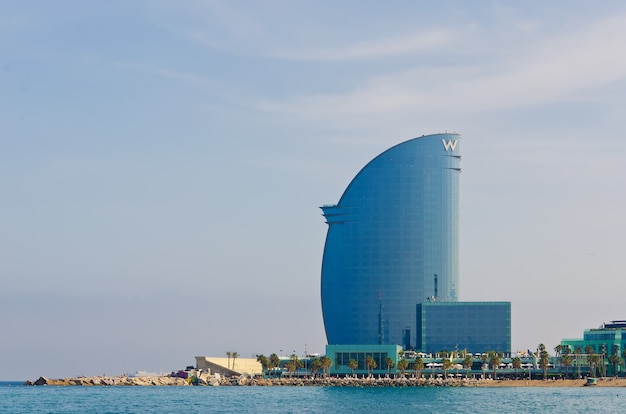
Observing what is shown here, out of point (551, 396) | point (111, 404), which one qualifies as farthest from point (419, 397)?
point (111, 404)

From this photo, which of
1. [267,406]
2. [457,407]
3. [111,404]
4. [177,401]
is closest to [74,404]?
[111,404]

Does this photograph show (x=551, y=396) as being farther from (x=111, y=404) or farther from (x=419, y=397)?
(x=111, y=404)

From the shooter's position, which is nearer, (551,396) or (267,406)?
(267,406)

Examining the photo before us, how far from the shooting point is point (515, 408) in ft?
434

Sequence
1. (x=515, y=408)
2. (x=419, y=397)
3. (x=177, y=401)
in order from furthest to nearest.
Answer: (x=419, y=397), (x=177, y=401), (x=515, y=408)

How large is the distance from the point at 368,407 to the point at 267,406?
12.8 meters

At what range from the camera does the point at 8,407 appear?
14562 centimetres

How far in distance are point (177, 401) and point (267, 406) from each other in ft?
71.3

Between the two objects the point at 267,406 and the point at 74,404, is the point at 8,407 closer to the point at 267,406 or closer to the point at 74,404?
the point at 74,404

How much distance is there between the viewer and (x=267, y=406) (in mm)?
138500

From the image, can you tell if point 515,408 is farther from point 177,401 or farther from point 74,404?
point 74,404

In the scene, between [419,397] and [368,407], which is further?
[419,397]

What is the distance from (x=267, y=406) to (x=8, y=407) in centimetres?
3553

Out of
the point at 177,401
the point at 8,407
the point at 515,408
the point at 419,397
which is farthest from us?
the point at 419,397
